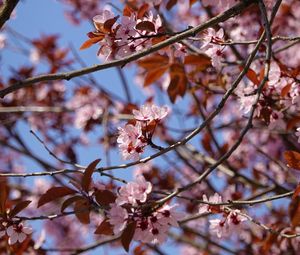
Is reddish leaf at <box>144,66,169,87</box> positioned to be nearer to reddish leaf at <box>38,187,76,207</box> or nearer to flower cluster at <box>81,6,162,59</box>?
flower cluster at <box>81,6,162,59</box>

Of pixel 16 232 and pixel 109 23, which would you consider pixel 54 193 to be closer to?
pixel 16 232

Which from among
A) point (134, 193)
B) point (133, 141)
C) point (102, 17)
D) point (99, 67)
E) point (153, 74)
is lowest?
point (134, 193)

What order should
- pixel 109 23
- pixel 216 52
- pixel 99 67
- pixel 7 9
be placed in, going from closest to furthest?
pixel 99 67 → pixel 7 9 → pixel 109 23 → pixel 216 52

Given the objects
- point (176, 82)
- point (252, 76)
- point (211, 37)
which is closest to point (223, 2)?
point (211, 37)

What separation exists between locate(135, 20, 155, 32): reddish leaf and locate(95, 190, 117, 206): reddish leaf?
1.76 feet

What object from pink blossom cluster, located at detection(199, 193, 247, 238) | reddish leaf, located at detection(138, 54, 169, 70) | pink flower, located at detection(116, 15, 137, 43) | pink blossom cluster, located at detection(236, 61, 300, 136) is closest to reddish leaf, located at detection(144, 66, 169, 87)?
reddish leaf, located at detection(138, 54, 169, 70)

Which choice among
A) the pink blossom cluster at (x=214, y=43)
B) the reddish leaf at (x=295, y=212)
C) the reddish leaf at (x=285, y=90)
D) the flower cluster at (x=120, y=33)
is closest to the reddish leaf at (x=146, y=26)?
the flower cluster at (x=120, y=33)

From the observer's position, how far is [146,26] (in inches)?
60.8

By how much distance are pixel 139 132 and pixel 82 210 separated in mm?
300

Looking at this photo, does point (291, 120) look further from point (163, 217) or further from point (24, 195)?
point (24, 195)

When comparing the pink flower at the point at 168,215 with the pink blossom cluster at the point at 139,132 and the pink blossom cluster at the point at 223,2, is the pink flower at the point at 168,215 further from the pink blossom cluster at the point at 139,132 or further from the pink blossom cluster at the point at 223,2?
the pink blossom cluster at the point at 223,2

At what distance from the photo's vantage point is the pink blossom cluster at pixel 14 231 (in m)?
1.51

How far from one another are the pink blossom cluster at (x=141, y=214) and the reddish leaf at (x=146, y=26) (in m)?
0.48

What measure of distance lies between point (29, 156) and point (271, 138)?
2.08m
